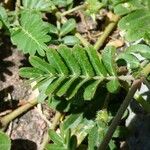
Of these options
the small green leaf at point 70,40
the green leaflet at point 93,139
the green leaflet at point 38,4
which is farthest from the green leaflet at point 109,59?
the green leaflet at point 38,4

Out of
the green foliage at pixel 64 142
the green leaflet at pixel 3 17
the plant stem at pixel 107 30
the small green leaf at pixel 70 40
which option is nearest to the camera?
the green foliage at pixel 64 142

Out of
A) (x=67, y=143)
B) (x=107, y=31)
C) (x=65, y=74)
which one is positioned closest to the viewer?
(x=65, y=74)

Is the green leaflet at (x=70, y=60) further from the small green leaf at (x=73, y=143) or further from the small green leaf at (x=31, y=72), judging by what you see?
the small green leaf at (x=73, y=143)

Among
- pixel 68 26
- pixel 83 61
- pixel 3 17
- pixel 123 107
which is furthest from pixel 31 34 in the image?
pixel 123 107

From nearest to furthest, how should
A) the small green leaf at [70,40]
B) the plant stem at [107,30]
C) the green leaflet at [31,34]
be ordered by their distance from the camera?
1. the green leaflet at [31,34]
2. the small green leaf at [70,40]
3. the plant stem at [107,30]

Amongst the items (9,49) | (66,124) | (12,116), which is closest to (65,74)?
(66,124)

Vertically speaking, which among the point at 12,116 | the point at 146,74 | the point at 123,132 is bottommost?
the point at 123,132

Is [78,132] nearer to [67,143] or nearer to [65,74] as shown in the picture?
[67,143]
